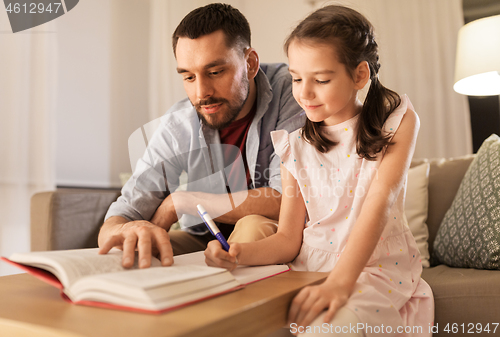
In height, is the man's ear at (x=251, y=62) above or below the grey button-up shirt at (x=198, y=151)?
above

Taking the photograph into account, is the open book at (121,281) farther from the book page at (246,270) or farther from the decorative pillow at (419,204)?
the decorative pillow at (419,204)

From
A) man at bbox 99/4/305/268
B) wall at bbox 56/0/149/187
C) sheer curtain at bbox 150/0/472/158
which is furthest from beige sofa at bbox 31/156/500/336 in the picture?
sheer curtain at bbox 150/0/472/158

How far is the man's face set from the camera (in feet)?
3.79

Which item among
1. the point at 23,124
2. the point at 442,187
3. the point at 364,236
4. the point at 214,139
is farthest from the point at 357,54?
the point at 23,124

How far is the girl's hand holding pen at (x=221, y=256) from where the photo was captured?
662 millimetres

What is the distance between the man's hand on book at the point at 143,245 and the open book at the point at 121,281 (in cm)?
2

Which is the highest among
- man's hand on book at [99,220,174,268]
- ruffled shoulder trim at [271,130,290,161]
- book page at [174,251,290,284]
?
ruffled shoulder trim at [271,130,290,161]

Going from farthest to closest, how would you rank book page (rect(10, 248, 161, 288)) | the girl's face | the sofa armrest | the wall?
the wall → the sofa armrest → the girl's face → book page (rect(10, 248, 161, 288))

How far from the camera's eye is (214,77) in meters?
1.20

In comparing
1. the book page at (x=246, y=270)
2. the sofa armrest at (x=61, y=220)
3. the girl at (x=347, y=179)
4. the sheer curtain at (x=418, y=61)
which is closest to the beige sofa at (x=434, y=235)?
the sofa armrest at (x=61, y=220)

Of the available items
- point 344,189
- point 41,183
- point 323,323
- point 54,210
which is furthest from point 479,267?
point 41,183

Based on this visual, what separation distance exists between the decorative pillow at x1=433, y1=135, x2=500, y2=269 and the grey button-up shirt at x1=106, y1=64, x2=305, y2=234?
1.99ft

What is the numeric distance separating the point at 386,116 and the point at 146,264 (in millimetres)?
586

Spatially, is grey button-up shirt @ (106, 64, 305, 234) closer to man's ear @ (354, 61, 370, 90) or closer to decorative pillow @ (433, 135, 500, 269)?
man's ear @ (354, 61, 370, 90)
